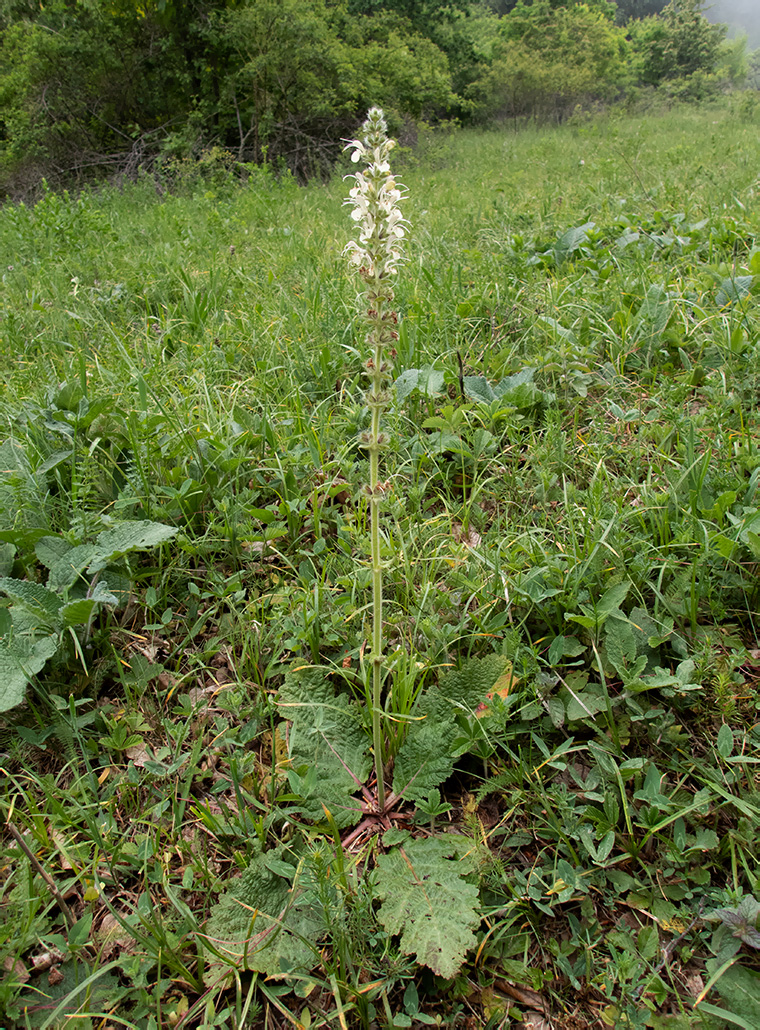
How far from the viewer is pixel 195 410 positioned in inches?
110

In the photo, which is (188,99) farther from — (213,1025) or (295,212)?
(213,1025)

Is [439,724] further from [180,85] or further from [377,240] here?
[180,85]

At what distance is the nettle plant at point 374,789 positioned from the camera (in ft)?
4.24

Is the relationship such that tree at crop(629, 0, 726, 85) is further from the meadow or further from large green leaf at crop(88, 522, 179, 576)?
large green leaf at crop(88, 522, 179, 576)

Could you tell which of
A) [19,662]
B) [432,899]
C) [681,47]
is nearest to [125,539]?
[19,662]

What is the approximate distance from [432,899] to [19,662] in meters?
1.38

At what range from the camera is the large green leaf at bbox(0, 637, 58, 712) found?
1660mm

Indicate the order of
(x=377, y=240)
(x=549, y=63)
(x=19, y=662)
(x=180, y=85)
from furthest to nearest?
(x=549, y=63), (x=180, y=85), (x=19, y=662), (x=377, y=240)

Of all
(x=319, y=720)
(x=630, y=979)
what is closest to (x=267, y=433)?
(x=319, y=720)

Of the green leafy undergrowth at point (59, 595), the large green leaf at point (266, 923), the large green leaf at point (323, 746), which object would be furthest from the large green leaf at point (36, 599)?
the large green leaf at point (266, 923)

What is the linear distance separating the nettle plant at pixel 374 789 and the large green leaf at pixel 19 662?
77 centimetres

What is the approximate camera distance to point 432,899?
134 cm

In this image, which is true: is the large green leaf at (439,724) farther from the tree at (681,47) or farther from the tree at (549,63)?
the tree at (681,47)

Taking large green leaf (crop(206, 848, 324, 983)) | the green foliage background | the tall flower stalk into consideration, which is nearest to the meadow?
large green leaf (crop(206, 848, 324, 983))
